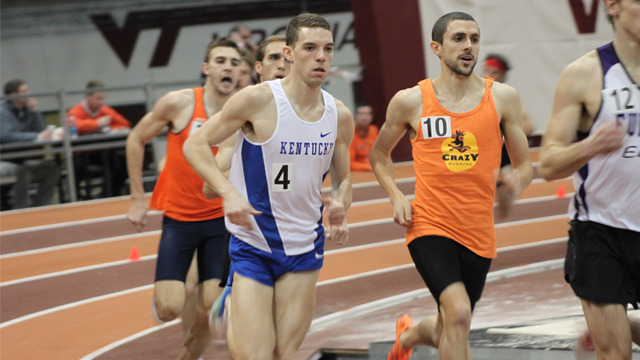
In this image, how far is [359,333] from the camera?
741 centimetres

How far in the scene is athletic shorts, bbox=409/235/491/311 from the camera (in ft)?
17.2

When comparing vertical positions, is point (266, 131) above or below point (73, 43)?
below

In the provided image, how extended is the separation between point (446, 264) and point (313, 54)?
1366 mm

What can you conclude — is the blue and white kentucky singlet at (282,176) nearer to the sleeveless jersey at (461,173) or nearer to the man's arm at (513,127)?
the sleeveless jersey at (461,173)

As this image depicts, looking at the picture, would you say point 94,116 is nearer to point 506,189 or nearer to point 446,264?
point 446,264

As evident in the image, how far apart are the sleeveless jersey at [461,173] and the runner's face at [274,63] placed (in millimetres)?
1303

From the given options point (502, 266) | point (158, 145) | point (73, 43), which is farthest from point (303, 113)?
point (73, 43)

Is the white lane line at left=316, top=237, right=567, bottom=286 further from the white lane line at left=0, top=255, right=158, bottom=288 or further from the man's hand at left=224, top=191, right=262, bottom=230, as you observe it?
the man's hand at left=224, top=191, right=262, bottom=230

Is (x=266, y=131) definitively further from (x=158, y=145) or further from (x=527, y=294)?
(x=158, y=145)

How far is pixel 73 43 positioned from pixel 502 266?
14.2m

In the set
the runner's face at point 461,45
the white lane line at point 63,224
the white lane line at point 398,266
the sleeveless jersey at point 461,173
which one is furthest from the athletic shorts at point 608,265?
the white lane line at point 63,224

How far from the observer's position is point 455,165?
540 cm

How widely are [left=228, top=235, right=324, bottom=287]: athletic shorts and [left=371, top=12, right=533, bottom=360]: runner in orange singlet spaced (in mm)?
778

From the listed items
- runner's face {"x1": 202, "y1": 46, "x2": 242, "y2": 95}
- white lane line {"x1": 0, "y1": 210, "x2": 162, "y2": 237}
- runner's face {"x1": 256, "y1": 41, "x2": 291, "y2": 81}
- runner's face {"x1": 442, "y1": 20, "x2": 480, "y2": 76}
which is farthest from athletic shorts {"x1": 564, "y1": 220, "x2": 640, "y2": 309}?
A: white lane line {"x1": 0, "y1": 210, "x2": 162, "y2": 237}
